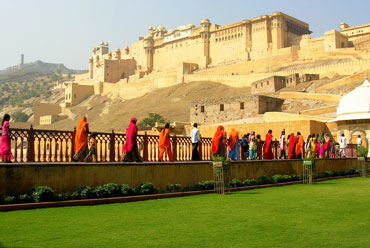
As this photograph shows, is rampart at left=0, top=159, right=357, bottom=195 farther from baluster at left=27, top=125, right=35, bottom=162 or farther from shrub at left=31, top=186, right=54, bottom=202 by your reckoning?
baluster at left=27, top=125, right=35, bottom=162

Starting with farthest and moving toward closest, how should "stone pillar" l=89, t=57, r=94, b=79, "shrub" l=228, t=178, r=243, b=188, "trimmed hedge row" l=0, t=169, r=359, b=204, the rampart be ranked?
"stone pillar" l=89, t=57, r=94, b=79, "shrub" l=228, t=178, r=243, b=188, the rampart, "trimmed hedge row" l=0, t=169, r=359, b=204

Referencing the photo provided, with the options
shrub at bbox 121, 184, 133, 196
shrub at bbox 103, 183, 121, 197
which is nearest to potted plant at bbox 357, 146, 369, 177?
shrub at bbox 121, 184, 133, 196

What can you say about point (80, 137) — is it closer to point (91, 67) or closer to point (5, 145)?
point (5, 145)

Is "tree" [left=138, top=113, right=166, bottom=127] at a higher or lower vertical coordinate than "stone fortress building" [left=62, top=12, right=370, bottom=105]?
lower

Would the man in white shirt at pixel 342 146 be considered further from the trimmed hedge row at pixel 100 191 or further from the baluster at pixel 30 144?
the baluster at pixel 30 144

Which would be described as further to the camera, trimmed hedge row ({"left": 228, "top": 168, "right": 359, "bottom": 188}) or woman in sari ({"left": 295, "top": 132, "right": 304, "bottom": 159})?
woman in sari ({"left": 295, "top": 132, "right": 304, "bottom": 159})

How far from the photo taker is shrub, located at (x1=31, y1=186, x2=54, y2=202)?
7.37 metres

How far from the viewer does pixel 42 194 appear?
740 cm

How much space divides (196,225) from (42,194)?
300 cm

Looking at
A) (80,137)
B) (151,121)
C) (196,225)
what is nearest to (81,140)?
(80,137)

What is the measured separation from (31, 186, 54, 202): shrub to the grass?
432mm

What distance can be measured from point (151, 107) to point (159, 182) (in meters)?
52.0

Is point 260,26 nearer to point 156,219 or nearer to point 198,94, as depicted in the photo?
point 198,94

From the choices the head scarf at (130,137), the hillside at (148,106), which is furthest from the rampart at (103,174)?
the hillside at (148,106)
